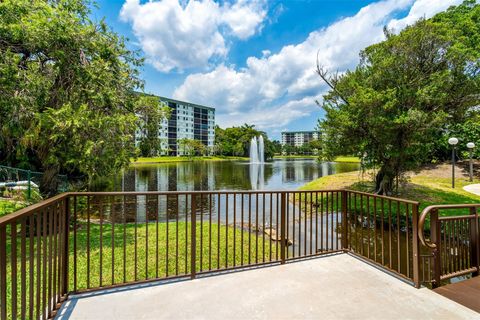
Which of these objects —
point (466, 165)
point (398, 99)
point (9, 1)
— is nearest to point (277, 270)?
point (9, 1)

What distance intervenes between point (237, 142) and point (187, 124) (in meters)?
13.4

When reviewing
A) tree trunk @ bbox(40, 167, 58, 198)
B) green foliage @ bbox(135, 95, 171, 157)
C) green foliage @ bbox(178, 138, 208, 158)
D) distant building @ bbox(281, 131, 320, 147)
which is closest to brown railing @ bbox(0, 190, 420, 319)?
tree trunk @ bbox(40, 167, 58, 198)

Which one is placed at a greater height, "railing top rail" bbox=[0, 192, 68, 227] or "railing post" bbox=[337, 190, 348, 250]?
"railing top rail" bbox=[0, 192, 68, 227]

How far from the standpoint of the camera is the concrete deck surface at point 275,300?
1.93 m

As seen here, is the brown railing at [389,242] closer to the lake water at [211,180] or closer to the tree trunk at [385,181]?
the tree trunk at [385,181]

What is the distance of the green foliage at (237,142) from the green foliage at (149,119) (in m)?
50.0

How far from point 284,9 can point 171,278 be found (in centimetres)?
921

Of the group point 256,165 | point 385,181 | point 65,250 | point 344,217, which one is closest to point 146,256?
point 65,250

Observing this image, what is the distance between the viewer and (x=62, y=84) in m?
4.69

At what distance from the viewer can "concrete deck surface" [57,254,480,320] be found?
1.93 metres

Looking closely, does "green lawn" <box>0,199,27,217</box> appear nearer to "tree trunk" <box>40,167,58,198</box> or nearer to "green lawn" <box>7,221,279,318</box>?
"tree trunk" <box>40,167,58,198</box>

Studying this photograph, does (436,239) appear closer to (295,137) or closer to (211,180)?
(211,180)

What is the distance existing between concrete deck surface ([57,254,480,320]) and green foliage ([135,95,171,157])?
5.05 meters

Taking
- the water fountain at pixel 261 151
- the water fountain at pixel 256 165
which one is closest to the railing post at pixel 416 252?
the water fountain at pixel 256 165
